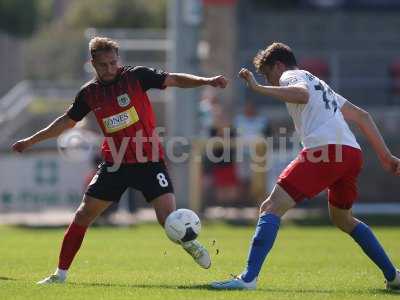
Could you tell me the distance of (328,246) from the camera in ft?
49.5

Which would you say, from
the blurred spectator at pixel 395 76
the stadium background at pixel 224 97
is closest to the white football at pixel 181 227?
the stadium background at pixel 224 97

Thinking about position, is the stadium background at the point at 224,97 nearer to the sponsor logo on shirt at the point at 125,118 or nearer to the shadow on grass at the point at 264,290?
the sponsor logo on shirt at the point at 125,118

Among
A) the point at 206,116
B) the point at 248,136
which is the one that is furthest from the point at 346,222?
the point at 206,116

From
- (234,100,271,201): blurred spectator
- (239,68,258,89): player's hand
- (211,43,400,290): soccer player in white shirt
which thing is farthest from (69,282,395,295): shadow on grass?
(234,100,271,201): blurred spectator

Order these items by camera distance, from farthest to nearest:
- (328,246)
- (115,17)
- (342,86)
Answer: (115,17) → (342,86) → (328,246)

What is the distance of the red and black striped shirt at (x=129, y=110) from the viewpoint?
984 centimetres

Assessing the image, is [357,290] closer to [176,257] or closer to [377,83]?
[176,257]

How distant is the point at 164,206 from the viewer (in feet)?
32.2

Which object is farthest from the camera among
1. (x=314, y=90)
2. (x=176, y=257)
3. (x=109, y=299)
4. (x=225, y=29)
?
(x=225, y=29)

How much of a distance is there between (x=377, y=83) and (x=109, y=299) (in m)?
15.9

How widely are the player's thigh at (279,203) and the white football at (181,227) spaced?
66 centimetres

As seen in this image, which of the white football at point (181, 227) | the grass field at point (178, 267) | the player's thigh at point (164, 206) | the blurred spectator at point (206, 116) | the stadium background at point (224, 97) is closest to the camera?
the grass field at point (178, 267)

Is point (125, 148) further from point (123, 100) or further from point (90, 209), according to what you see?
point (90, 209)

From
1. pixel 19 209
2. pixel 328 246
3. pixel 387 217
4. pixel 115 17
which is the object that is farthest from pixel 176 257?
pixel 115 17
